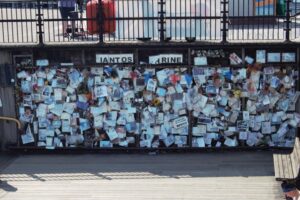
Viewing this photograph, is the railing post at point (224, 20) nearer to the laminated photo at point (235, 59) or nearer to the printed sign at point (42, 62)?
the laminated photo at point (235, 59)

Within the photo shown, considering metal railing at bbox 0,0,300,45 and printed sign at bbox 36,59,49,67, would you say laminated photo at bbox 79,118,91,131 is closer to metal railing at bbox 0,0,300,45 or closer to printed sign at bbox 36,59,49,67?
printed sign at bbox 36,59,49,67

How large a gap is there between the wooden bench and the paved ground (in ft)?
1.21

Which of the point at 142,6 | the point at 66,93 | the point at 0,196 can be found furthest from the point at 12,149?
the point at 142,6

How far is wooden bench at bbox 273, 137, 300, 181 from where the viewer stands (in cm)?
980

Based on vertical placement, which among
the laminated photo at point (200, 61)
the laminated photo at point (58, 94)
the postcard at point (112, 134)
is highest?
the laminated photo at point (200, 61)

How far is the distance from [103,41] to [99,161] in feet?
8.27

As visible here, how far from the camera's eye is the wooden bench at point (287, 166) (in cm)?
980

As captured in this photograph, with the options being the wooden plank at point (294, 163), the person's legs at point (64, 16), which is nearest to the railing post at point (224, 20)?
the wooden plank at point (294, 163)

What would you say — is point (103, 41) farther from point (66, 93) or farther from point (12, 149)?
point (12, 149)

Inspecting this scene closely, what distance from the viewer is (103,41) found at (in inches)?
490

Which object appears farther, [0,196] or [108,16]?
[108,16]

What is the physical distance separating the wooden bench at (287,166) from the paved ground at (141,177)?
1.21 feet

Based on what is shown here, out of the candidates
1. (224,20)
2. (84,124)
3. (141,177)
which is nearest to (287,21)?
(224,20)

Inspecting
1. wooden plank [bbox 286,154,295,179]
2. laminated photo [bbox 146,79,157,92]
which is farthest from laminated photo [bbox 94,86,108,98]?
wooden plank [bbox 286,154,295,179]
